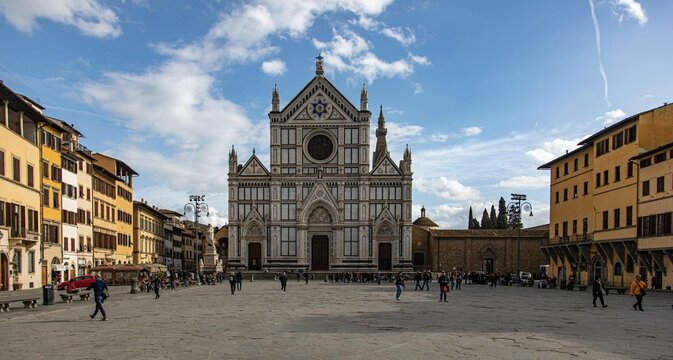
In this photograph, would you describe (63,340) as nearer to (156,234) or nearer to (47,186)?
(47,186)

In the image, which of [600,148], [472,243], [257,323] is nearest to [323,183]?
[472,243]

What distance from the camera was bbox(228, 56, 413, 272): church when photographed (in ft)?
271

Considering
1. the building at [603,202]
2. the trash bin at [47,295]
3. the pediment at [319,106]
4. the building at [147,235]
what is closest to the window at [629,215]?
the building at [603,202]

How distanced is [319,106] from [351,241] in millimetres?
17596

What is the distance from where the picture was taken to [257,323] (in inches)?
853

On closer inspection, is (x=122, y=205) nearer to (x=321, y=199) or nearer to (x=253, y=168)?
(x=253, y=168)

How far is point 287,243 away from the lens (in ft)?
273

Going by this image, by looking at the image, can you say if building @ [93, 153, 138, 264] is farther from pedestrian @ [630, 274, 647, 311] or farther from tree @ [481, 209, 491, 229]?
tree @ [481, 209, 491, 229]

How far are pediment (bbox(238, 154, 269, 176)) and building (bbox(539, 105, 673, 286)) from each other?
35.9 meters

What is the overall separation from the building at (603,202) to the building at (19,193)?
3849cm

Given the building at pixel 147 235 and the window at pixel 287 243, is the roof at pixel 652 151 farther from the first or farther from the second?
the building at pixel 147 235

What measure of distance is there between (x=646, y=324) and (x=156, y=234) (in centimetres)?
7648

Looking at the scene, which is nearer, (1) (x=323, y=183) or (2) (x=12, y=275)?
(2) (x=12, y=275)

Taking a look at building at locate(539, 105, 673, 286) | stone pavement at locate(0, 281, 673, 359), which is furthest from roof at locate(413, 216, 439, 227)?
stone pavement at locate(0, 281, 673, 359)
